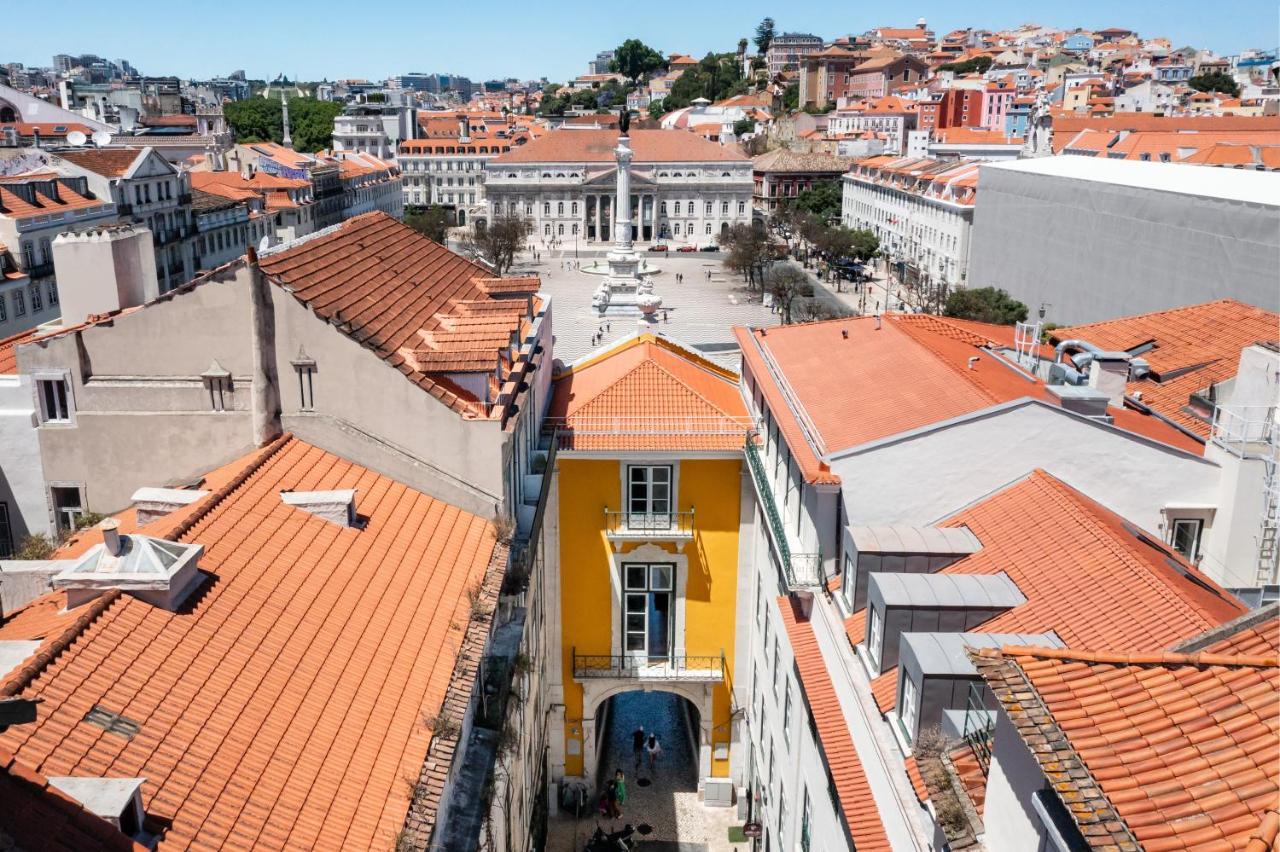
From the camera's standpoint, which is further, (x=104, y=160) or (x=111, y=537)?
(x=104, y=160)

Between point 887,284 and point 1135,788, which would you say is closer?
point 1135,788

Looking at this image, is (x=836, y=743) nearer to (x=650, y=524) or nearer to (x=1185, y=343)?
(x=650, y=524)

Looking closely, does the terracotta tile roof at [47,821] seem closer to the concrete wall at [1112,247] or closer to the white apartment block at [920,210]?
the concrete wall at [1112,247]

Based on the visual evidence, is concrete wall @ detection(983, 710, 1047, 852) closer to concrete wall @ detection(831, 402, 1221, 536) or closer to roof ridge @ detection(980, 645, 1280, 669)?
roof ridge @ detection(980, 645, 1280, 669)

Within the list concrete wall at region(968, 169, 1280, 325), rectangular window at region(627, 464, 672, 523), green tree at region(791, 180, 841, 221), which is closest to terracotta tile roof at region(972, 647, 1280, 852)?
rectangular window at region(627, 464, 672, 523)

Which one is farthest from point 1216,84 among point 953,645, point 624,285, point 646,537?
point 953,645

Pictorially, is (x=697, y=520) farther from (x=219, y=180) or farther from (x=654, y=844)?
(x=219, y=180)

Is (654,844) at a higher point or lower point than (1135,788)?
lower

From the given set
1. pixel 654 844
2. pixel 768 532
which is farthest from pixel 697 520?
pixel 654 844
